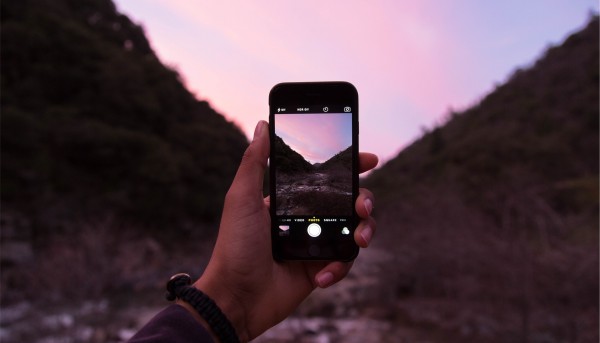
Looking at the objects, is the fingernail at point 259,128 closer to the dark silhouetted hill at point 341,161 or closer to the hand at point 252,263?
the hand at point 252,263

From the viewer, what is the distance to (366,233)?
1.38 meters

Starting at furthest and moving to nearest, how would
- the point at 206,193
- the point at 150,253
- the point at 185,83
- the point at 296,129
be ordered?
the point at 185,83 → the point at 206,193 → the point at 150,253 → the point at 296,129

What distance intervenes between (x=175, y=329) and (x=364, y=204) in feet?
1.98

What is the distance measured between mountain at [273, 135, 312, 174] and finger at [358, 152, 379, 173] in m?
0.15

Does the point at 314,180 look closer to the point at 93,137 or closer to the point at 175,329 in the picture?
the point at 175,329

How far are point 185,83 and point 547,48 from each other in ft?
51.4

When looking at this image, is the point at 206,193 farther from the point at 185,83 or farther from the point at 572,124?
the point at 572,124

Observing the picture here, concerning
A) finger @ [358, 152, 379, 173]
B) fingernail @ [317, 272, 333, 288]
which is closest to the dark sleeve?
fingernail @ [317, 272, 333, 288]

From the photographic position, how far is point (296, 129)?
4.99 ft

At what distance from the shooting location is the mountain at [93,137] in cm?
1325

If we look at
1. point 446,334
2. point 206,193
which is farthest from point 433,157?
point 206,193

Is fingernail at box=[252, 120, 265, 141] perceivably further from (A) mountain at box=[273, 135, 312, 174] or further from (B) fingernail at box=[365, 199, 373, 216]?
(B) fingernail at box=[365, 199, 373, 216]

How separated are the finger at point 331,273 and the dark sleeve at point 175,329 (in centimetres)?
36

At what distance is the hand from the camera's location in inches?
53.6
